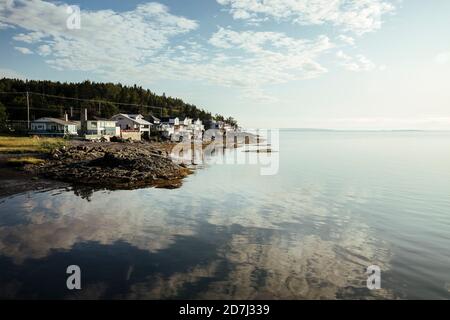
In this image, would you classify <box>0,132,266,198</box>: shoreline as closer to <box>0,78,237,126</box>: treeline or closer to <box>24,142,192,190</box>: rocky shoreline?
<box>24,142,192,190</box>: rocky shoreline

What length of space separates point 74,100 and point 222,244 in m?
145

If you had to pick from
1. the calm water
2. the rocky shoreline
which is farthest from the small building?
the calm water

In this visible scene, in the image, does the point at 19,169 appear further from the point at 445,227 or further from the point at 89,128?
the point at 89,128

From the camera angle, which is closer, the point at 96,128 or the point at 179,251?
the point at 179,251

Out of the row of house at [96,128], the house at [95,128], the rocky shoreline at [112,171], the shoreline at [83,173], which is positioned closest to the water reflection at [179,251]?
the shoreline at [83,173]

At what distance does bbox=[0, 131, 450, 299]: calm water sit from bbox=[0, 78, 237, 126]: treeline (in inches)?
3530

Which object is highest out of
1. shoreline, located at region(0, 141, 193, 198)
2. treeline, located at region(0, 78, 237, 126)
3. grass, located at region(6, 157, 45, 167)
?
treeline, located at region(0, 78, 237, 126)

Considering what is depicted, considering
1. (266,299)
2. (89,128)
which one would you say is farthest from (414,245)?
(89,128)

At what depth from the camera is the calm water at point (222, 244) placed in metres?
13.6

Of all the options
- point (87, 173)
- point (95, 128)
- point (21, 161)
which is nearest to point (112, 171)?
point (87, 173)

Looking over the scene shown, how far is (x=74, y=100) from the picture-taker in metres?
143

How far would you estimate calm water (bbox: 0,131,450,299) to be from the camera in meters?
13.6

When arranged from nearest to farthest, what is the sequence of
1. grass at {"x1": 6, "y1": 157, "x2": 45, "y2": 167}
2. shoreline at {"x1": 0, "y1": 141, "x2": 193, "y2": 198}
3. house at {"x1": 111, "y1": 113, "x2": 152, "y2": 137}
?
shoreline at {"x1": 0, "y1": 141, "x2": 193, "y2": 198}
grass at {"x1": 6, "y1": 157, "x2": 45, "y2": 167}
house at {"x1": 111, "y1": 113, "x2": 152, "y2": 137}

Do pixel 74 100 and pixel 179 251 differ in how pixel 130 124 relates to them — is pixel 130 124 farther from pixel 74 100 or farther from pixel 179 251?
pixel 179 251
